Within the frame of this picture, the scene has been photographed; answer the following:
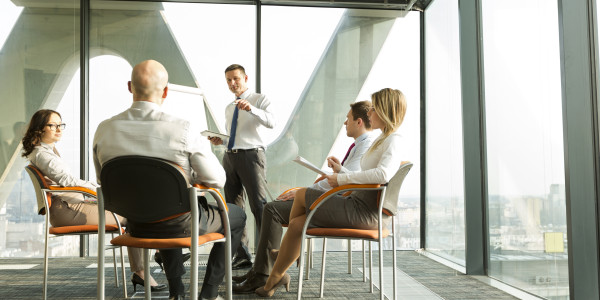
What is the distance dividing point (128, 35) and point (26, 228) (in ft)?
7.22

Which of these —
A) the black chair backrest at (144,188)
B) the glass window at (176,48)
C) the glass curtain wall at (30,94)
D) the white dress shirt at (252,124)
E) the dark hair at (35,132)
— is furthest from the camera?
the glass window at (176,48)

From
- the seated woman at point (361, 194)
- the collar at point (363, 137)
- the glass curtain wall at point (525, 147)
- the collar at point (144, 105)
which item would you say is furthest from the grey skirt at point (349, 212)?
the glass curtain wall at point (525, 147)

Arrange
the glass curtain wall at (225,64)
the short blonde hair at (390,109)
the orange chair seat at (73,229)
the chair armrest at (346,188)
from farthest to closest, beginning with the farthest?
the glass curtain wall at (225,64)
the orange chair seat at (73,229)
the short blonde hair at (390,109)
the chair armrest at (346,188)

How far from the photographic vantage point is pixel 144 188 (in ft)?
6.88

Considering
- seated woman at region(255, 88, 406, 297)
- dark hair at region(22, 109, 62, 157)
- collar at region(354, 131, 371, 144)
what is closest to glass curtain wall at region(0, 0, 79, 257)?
dark hair at region(22, 109, 62, 157)

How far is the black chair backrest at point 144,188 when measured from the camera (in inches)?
81.4

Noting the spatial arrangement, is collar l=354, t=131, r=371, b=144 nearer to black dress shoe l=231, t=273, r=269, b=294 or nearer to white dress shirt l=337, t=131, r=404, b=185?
white dress shirt l=337, t=131, r=404, b=185

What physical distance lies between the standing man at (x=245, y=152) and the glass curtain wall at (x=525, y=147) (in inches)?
72.4

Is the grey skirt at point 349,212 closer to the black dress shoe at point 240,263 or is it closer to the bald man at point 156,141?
the bald man at point 156,141

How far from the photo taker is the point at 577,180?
9.39ft

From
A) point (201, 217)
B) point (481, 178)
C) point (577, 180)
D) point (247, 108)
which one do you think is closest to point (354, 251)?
point (481, 178)

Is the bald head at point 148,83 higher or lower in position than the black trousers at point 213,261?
higher

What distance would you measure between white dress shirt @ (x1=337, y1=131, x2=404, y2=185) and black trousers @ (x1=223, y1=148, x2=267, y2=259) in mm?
1835

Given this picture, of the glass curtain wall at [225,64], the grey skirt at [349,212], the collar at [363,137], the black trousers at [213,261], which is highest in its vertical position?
the glass curtain wall at [225,64]
